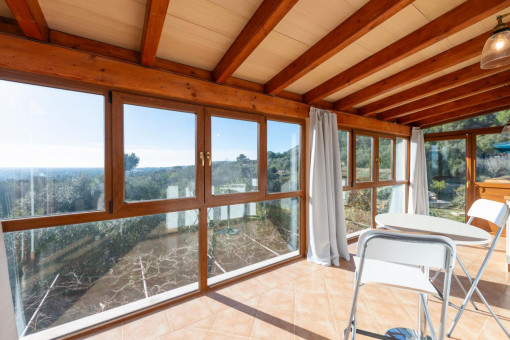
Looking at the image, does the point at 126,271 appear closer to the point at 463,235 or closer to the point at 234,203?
the point at 234,203

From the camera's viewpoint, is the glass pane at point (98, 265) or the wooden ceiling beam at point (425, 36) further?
the glass pane at point (98, 265)

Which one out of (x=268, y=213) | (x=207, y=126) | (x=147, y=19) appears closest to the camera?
(x=147, y=19)

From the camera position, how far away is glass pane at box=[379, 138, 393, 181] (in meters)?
4.01

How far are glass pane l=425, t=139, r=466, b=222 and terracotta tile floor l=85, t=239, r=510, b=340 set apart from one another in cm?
218

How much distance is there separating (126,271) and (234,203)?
1.16 metres

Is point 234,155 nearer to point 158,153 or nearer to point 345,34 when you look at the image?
point 158,153

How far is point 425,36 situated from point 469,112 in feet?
10.4

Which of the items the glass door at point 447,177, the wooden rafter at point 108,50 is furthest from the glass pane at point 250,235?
the glass door at point 447,177

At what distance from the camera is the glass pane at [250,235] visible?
7.87 ft

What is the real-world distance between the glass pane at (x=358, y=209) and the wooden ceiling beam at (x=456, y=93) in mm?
1407

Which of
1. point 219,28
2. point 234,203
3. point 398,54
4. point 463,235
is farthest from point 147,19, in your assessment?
point 463,235

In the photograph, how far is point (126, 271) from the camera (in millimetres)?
1937

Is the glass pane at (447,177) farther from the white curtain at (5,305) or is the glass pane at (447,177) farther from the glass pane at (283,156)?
the white curtain at (5,305)

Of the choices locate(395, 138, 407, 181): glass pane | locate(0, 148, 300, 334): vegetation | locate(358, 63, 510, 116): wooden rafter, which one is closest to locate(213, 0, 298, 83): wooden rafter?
locate(0, 148, 300, 334): vegetation
